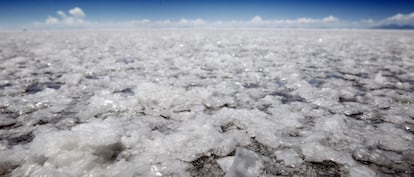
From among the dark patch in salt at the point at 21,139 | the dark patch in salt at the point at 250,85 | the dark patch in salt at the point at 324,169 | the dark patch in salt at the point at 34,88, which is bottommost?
the dark patch in salt at the point at 324,169

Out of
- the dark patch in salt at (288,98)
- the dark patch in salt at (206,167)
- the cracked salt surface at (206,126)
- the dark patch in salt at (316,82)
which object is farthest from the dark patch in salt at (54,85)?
the dark patch in salt at (316,82)

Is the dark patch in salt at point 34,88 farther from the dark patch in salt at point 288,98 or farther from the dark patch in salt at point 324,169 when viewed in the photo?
the dark patch in salt at point 324,169

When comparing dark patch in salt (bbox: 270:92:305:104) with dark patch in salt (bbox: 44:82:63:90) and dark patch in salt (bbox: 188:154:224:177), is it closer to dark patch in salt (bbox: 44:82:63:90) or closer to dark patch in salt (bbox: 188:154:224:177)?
dark patch in salt (bbox: 188:154:224:177)

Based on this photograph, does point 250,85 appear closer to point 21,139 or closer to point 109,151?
point 109,151

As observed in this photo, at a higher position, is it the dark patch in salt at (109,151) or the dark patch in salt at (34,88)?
the dark patch in salt at (34,88)

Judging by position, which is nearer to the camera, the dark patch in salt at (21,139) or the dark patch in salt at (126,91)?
the dark patch in salt at (21,139)

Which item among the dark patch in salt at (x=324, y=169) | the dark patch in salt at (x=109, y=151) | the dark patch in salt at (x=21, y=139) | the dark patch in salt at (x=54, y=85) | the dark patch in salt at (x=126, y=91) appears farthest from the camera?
the dark patch in salt at (x=54, y=85)

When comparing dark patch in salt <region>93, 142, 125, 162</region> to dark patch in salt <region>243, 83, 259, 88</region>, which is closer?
dark patch in salt <region>93, 142, 125, 162</region>

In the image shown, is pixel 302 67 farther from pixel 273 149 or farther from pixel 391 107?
pixel 273 149

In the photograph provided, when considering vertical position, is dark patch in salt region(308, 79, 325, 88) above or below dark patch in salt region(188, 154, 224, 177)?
above

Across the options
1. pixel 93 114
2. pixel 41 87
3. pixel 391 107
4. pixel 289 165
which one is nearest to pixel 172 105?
pixel 93 114

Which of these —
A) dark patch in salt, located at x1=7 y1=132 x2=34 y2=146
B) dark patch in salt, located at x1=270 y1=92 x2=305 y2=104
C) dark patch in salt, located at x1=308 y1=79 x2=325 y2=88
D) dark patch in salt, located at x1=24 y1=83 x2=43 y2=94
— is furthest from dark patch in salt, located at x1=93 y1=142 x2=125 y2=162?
dark patch in salt, located at x1=308 y1=79 x2=325 y2=88
